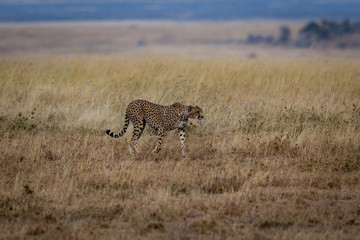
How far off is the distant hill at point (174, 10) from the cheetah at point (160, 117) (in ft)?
304

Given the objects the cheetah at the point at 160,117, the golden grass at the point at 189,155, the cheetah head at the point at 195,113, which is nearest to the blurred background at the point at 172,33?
the golden grass at the point at 189,155

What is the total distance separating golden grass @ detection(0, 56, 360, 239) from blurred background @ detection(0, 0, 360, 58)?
10.1ft

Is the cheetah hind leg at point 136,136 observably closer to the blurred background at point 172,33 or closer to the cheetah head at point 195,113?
the cheetah head at point 195,113

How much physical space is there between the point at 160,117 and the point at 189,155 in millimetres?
564

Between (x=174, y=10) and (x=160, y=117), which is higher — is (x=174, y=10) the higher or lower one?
the higher one

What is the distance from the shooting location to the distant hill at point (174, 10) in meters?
110

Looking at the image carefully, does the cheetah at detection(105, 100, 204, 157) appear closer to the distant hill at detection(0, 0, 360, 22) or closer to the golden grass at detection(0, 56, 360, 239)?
the golden grass at detection(0, 56, 360, 239)

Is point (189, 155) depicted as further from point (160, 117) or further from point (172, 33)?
point (172, 33)

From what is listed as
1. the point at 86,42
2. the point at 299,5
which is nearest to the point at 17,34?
the point at 86,42

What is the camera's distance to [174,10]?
5300 inches

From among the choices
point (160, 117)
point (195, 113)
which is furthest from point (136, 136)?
point (195, 113)

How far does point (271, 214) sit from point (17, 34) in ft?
205

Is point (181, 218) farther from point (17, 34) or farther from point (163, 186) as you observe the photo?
point (17, 34)

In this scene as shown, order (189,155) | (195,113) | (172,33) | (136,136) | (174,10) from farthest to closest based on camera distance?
(174,10)
(172,33)
(136,136)
(189,155)
(195,113)
